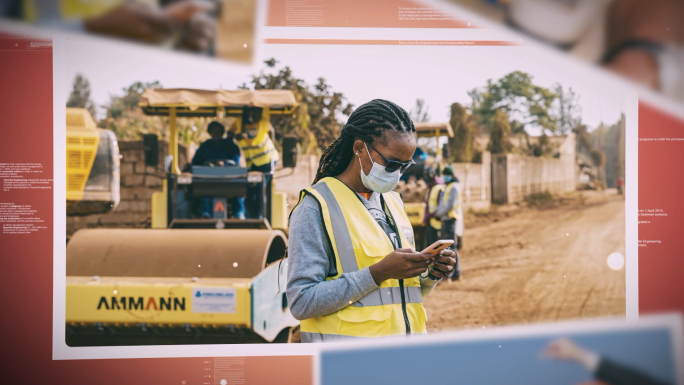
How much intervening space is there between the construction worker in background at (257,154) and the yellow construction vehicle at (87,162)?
0.81 meters

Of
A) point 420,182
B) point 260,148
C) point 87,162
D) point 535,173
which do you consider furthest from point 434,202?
point 87,162

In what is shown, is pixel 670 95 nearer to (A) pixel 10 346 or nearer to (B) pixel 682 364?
(B) pixel 682 364

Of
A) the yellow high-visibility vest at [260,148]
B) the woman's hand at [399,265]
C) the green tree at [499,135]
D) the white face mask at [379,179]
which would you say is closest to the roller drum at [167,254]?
the yellow high-visibility vest at [260,148]

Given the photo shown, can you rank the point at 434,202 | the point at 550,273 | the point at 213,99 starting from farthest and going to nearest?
1. the point at 434,202
2. the point at 550,273
3. the point at 213,99

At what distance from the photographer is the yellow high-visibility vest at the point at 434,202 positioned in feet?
16.5

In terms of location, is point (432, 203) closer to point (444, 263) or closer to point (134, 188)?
point (134, 188)

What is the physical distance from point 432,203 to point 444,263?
10.5ft

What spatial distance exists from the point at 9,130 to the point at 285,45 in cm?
162

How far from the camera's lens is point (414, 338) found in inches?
91.5

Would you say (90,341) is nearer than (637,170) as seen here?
Yes

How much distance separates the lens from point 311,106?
3.59 meters

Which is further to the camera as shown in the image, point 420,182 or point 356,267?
point 420,182

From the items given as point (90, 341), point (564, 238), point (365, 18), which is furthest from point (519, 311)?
point (90, 341)

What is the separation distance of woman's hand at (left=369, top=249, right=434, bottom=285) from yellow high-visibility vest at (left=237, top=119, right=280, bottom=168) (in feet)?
6.75
